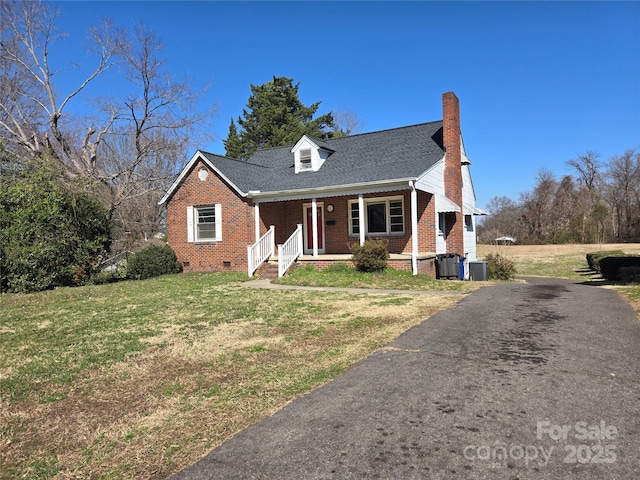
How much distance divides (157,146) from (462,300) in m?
21.0

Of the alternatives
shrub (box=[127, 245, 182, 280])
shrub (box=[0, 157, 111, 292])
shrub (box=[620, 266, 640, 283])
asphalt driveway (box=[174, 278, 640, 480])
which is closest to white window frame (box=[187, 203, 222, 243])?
shrub (box=[127, 245, 182, 280])

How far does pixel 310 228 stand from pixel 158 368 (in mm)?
13855

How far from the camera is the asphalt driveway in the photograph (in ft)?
9.09

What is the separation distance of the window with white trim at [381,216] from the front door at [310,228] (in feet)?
4.66

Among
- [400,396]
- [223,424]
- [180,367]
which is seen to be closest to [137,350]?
[180,367]

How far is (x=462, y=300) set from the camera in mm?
9492

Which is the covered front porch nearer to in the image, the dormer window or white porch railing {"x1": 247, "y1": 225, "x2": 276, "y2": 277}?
white porch railing {"x1": 247, "y1": 225, "x2": 276, "y2": 277}

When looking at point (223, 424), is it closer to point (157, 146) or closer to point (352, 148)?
point (352, 148)

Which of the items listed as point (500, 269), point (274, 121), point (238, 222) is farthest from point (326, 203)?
point (274, 121)

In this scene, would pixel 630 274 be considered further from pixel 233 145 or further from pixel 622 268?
pixel 233 145

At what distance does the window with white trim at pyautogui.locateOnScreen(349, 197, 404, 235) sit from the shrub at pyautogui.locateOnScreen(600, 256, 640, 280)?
8.22 meters

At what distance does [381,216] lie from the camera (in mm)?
17359

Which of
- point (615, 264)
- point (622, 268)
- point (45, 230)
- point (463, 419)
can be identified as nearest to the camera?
point (463, 419)

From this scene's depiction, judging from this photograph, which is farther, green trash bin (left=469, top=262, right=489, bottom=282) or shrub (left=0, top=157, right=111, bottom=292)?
green trash bin (left=469, top=262, right=489, bottom=282)
